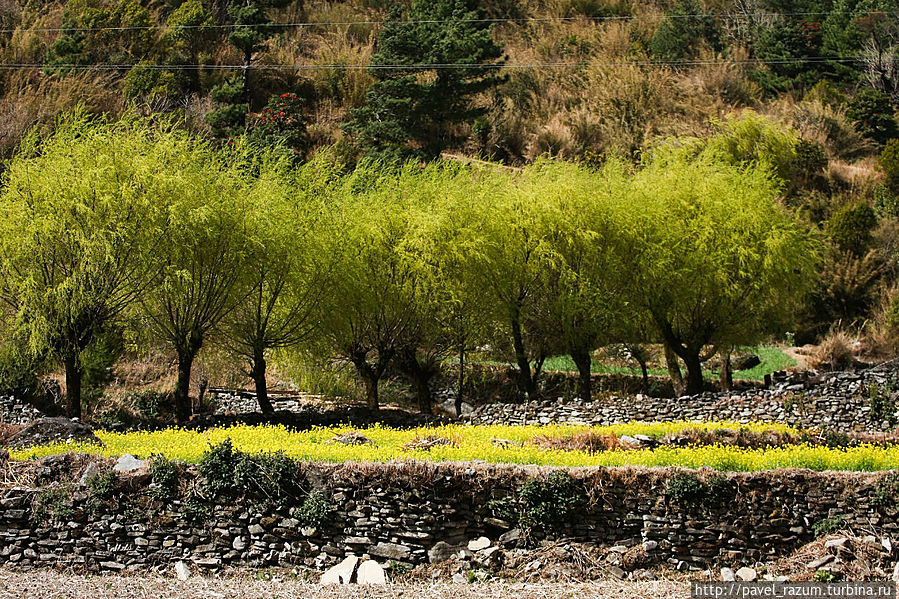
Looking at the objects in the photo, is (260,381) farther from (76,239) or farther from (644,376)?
(644,376)

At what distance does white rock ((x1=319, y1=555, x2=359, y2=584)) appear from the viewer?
9.82m

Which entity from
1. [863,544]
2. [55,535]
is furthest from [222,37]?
[863,544]

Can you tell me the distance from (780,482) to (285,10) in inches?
2554

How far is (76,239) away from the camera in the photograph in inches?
684

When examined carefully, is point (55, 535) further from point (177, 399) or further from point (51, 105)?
point (51, 105)

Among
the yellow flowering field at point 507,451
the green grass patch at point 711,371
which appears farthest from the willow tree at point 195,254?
the green grass patch at point 711,371

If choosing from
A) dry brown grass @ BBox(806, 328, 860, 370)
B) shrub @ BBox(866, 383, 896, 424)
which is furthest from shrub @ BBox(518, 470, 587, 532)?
dry brown grass @ BBox(806, 328, 860, 370)

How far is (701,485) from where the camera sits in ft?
34.1

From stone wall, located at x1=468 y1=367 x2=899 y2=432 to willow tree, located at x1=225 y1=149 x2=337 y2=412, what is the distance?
218 inches

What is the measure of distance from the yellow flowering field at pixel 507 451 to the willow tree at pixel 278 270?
18.6ft

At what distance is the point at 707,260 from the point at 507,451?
13.0 m

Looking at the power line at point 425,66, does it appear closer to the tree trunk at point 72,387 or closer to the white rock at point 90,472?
the tree trunk at point 72,387

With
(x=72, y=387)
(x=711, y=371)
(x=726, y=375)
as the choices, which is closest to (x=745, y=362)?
(x=711, y=371)

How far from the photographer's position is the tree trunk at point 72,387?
1802 centimetres
